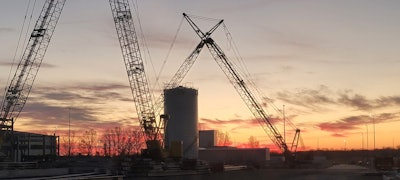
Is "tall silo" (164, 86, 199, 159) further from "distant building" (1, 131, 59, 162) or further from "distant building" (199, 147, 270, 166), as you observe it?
"distant building" (1, 131, 59, 162)

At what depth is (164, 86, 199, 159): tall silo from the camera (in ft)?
358

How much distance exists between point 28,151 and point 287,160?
71063 mm

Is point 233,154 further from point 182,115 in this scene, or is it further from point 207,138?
point 182,115

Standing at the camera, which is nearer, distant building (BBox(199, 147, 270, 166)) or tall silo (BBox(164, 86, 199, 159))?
tall silo (BBox(164, 86, 199, 159))

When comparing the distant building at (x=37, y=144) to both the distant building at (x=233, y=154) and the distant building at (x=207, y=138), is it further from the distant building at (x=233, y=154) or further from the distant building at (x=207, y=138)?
the distant building at (x=207, y=138)

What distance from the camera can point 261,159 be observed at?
160 meters

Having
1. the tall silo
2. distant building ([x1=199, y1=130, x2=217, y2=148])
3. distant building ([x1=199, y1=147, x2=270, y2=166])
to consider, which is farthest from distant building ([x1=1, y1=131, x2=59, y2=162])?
distant building ([x1=199, y1=130, x2=217, y2=148])

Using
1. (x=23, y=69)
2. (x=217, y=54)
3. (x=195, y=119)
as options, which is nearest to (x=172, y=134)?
(x=195, y=119)

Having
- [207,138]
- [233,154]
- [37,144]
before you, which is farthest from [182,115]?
[207,138]

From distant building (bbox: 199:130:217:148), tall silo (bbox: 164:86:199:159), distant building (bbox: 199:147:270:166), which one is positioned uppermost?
tall silo (bbox: 164:86:199:159)

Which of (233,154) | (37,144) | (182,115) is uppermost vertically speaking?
(182,115)

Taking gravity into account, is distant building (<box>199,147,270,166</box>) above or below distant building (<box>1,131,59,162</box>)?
below

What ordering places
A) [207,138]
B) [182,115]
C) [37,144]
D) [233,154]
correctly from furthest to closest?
1. [207,138]
2. [233,154]
3. [37,144]
4. [182,115]

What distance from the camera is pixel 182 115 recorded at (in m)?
109
